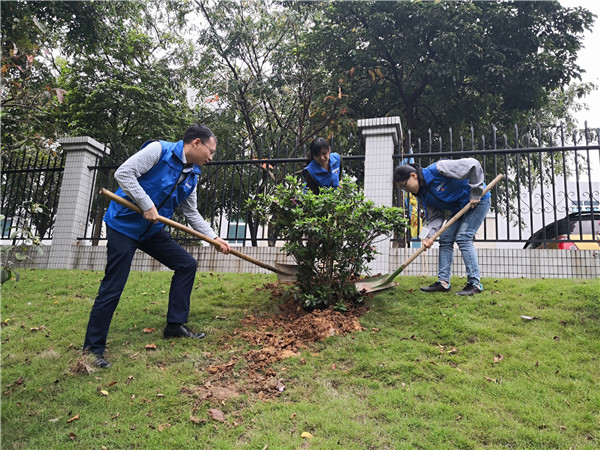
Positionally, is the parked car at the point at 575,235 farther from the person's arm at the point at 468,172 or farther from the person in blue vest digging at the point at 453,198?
the person's arm at the point at 468,172

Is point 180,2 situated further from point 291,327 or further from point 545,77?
point 291,327

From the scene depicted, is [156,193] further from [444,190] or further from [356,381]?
[444,190]

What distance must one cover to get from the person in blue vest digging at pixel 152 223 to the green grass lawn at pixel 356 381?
0.32 meters

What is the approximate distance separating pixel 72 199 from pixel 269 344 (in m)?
5.55

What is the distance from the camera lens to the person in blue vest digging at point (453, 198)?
4211 mm

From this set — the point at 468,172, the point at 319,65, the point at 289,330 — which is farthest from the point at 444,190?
the point at 319,65

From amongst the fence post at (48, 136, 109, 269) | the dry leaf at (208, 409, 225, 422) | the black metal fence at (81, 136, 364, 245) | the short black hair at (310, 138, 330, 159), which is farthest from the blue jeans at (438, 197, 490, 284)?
the fence post at (48, 136, 109, 269)

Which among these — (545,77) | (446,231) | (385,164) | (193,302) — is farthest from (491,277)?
(545,77)

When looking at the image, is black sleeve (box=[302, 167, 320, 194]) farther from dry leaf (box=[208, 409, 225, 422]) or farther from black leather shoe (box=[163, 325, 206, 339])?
dry leaf (box=[208, 409, 225, 422])

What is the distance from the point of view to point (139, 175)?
3.26 m

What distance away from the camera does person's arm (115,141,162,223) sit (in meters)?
3.15

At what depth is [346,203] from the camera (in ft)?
13.0

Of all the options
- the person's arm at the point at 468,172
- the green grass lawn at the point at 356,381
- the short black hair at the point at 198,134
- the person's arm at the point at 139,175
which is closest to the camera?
the green grass lawn at the point at 356,381

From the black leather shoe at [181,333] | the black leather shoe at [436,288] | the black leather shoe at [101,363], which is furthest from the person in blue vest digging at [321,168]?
the black leather shoe at [101,363]
